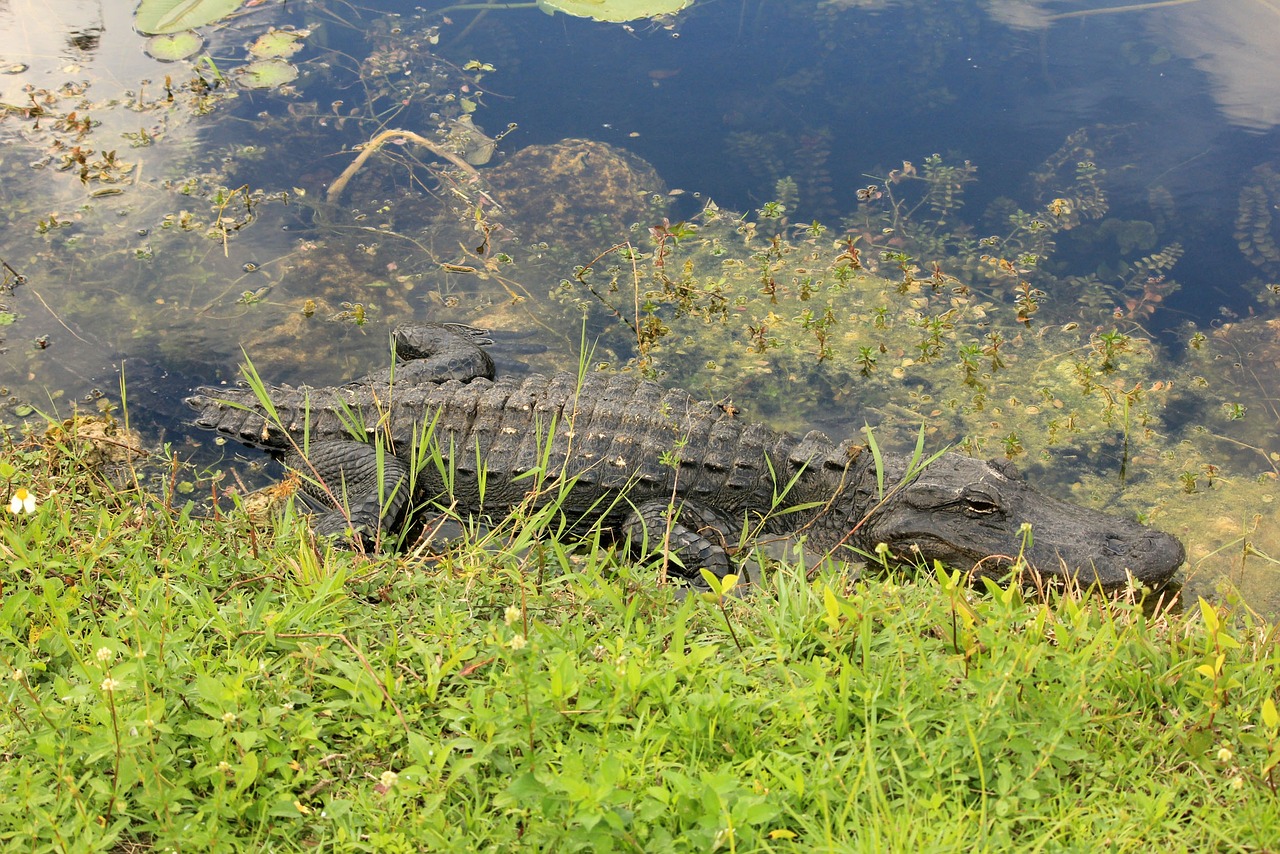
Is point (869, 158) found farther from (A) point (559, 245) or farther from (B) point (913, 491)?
(B) point (913, 491)

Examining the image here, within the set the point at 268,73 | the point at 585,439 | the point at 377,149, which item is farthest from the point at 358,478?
the point at 268,73

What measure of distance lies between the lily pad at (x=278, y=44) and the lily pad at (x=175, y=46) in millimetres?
452

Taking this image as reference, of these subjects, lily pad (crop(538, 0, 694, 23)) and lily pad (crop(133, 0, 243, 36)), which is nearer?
lily pad (crop(133, 0, 243, 36))

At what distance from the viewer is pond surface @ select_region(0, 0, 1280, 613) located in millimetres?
5359

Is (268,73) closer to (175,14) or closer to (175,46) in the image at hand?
(175,46)

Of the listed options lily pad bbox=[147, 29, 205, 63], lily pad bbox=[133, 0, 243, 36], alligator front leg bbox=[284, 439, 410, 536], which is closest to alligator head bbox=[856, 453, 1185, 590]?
alligator front leg bbox=[284, 439, 410, 536]

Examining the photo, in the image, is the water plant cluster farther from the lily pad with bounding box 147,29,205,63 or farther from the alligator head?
the lily pad with bounding box 147,29,205,63

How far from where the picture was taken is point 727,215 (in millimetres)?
6570

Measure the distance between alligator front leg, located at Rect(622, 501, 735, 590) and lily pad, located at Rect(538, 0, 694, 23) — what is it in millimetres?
5098

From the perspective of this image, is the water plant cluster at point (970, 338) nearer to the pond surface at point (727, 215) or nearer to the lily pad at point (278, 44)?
the pond surface at point (727, 215)

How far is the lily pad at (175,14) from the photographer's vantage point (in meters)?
7.88

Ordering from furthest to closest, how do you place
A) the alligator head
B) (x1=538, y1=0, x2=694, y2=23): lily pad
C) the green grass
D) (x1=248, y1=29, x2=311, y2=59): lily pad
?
(x1=538, y1=0, x2=694, y2=23): lily pad, (x1=248, y1=29, x2=311, y2=59): lily pad, the alligator head, the green grass

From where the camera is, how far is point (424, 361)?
556cm

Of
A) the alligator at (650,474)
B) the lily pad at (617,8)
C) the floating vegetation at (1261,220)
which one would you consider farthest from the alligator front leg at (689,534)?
the lily pad at (617,8)
